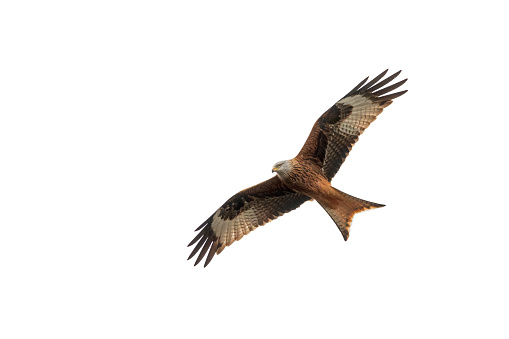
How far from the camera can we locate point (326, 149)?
38.9 feet

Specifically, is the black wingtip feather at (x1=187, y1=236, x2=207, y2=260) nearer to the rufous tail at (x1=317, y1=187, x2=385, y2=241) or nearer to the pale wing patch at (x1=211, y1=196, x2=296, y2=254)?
the pale wing patch at (x1=211, y1=196, x2=296, y2=254)

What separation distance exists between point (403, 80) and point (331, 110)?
48.2 inches

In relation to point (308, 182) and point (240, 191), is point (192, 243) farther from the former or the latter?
point (308, 182)

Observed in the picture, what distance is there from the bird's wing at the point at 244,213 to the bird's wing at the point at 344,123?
0.92 m

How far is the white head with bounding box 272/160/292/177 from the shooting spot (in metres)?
11.7

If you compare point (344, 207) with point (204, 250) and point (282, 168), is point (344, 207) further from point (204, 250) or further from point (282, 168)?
point (204, 250)

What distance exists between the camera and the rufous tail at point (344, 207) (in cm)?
1168

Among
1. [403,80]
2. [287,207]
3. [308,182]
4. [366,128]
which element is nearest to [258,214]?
[287,207]

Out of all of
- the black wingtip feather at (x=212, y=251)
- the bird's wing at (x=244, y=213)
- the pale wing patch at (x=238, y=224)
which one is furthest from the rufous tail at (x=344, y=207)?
the black wingtip feather at (x=212, y=251)

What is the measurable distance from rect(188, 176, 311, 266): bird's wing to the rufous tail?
801mm

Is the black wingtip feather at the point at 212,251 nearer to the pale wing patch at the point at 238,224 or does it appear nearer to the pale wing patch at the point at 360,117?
the pale wing patch at the point at 238,224

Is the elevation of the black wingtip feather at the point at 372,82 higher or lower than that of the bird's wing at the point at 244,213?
higher

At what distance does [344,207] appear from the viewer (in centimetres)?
1181

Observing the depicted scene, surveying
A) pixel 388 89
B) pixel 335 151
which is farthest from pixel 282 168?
pixel 388 89
